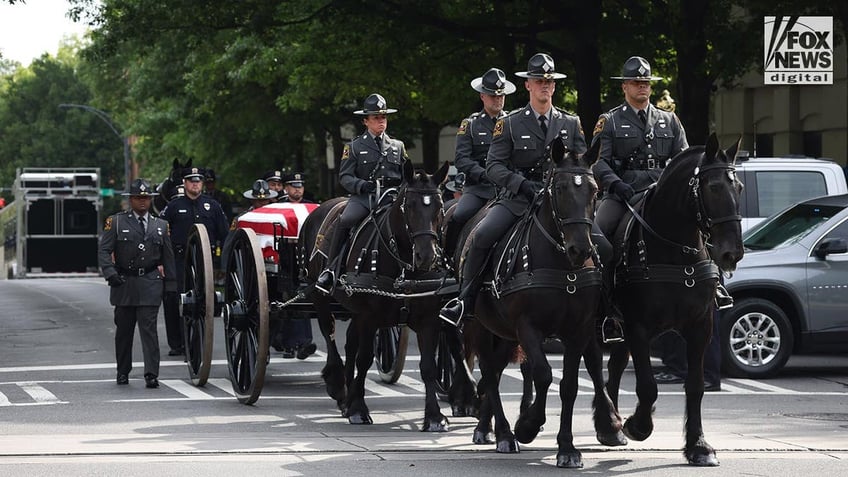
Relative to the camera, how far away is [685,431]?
10320mm

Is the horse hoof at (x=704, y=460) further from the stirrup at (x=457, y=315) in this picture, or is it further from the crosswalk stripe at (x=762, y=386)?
the crosswalk stripe at (x=762, y=386)

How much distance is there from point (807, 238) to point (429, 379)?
614cm

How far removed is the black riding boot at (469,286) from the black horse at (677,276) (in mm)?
969

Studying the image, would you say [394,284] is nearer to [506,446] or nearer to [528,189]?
[528,189]

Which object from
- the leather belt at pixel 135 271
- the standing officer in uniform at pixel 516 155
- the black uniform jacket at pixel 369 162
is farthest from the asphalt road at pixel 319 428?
the black uniform jacket at pixel 369 162

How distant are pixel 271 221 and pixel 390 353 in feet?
5.88

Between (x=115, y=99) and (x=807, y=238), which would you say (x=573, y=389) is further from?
(x=115, y=99)

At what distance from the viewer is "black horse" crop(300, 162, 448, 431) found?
12109mm

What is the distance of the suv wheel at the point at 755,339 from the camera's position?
54.0 ft

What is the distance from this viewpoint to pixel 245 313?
47.2 feet

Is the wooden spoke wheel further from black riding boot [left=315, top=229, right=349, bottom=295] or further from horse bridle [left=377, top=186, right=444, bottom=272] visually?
horse bridle [left=377, top=186, right=444, bottom=272]

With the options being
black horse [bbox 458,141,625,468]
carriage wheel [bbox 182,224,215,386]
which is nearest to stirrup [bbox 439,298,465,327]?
black horse [bbox 458,141,625,468]

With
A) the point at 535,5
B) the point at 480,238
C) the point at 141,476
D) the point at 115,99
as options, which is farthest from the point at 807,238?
the point at 115,99

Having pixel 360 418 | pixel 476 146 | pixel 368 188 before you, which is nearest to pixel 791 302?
pixel 368 188
